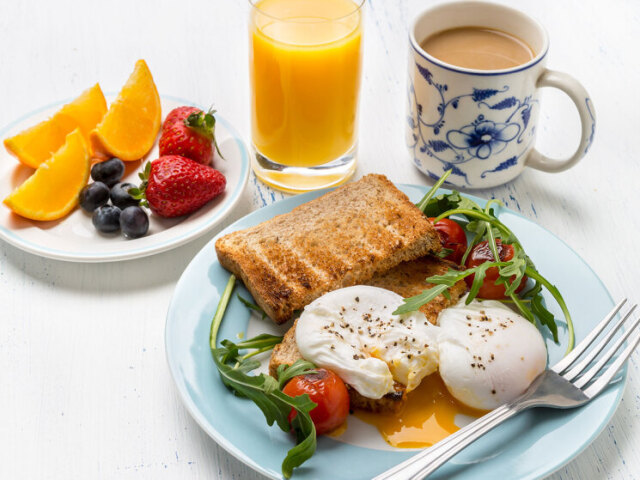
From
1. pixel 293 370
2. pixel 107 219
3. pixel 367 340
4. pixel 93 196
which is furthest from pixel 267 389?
pixel 93 196

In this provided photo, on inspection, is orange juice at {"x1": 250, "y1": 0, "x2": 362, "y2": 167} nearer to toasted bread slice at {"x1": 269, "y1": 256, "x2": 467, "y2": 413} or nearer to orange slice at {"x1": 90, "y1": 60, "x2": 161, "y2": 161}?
orange slice at {"x1": 90, "y1": 60, "x2": 161, "y2": 161}

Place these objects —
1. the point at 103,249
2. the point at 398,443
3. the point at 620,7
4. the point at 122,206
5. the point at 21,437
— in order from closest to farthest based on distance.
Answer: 1. the point at 398,443
2. the point at 21,437
3. the point at 103,249
4. the point at 122,206
5. the point at 620,7

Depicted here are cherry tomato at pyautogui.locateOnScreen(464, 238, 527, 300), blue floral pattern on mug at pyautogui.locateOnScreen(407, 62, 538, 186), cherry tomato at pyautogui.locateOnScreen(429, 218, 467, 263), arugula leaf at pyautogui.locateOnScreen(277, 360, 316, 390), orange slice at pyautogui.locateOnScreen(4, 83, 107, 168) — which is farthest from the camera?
orange slice at pyautogui.locateOnScreen(4, 83, 107, 168)

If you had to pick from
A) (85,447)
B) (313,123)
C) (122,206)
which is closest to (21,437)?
(85,447)

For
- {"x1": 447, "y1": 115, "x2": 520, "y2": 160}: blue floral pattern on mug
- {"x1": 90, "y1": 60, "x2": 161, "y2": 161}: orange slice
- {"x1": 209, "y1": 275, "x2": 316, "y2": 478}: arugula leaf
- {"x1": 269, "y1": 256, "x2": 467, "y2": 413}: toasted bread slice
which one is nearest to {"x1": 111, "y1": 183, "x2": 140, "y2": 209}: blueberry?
{"x1": 90, "y1": 60, "x2": 161, "y2": 161}: orange slice

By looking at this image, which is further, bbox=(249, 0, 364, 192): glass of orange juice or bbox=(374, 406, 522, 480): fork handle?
bbox=(249, 0, 364, 192): glass of orange juice

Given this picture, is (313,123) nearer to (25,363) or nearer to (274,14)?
(274,14)

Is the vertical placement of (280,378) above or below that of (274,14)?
below
